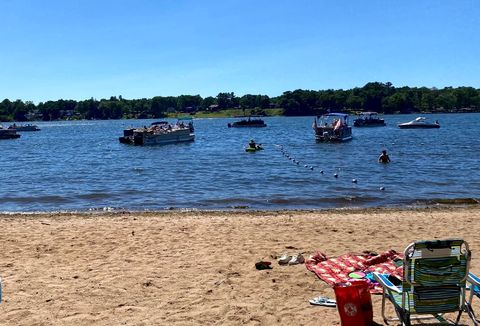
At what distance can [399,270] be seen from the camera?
26.8ft

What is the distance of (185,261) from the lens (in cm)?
936

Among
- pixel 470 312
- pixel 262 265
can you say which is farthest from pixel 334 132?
pixel 470 312

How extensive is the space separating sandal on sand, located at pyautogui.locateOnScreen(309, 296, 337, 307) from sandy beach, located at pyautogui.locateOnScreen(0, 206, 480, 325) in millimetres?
97

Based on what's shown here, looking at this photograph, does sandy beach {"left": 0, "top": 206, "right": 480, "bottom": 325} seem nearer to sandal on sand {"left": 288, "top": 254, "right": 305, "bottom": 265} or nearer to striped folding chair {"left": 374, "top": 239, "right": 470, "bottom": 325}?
sandal on sand {"left": 288, "top": 254, "right": 305, "bottom": 265}

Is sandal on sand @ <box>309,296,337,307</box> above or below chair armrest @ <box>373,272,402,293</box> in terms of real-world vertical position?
below

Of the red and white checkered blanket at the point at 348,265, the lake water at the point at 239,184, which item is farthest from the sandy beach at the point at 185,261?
the lake water at the point at 239,184

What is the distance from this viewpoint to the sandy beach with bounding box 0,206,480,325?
6.79m

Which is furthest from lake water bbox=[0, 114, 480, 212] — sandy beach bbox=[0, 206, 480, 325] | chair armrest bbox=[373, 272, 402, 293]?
chair armrest bbox=[373, 272, 402, 293]

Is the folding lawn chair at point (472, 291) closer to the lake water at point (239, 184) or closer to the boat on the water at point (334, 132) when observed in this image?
the lake water at point (239, 184)

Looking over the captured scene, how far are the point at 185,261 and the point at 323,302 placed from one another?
10.6 ft

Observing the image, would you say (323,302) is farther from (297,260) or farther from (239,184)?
(239,184)

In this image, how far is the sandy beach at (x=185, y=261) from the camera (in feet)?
22.3

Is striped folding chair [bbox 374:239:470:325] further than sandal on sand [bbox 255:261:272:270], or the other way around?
sandal on sand [bbox 255:261:272:270]

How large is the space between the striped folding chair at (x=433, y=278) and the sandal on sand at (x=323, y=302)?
1297mm
